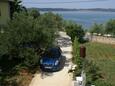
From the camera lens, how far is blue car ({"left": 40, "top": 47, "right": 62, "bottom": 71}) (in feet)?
88.1

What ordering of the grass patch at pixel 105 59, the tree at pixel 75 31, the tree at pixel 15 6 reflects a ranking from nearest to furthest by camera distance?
the grass patch at pixel 105 59, the tree at pixel 15 6, the tree at pixel 75 31

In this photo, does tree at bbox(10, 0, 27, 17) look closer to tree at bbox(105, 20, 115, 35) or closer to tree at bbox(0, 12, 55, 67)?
tree at bbox(0, 12, 55, 67)

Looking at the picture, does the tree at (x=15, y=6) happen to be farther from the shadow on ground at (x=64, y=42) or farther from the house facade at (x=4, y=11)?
the shadow on ground at (x=64, y=42)

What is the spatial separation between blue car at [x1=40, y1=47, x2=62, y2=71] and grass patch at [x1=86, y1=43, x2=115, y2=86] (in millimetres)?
3435

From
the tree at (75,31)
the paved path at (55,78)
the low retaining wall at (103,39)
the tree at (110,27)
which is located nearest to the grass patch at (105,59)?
the paved path at (55,78)

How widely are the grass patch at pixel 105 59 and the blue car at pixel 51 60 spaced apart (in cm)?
343

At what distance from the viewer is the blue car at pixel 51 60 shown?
88.1ft

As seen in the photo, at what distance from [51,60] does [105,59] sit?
8335mm

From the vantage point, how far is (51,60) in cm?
2748

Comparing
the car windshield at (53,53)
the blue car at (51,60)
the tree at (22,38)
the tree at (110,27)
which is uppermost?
the tree at (22,38)

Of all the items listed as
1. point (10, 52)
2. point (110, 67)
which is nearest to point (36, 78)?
point (10, 52)

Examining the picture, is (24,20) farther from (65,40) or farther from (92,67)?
(65,40)

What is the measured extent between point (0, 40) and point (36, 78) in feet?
12.5

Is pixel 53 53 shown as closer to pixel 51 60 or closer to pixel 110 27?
pixel 51 60
